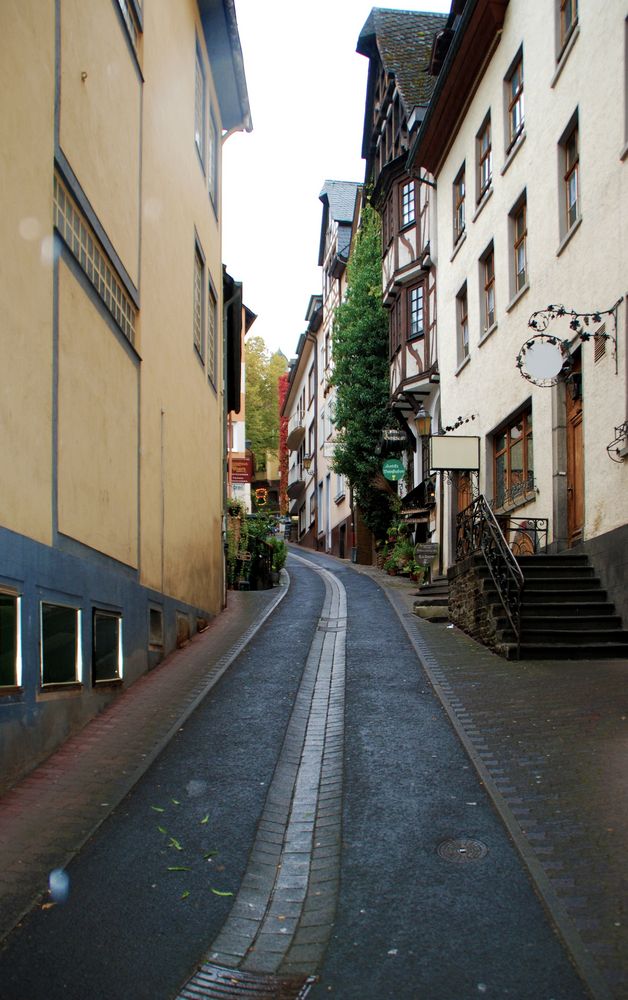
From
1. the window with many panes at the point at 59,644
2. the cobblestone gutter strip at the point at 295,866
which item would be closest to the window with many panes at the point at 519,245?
the cobblestone gutter strip at the point at 295,866

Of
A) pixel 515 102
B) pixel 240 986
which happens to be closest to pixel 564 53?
pixel 515 102

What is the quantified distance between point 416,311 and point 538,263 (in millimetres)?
10367

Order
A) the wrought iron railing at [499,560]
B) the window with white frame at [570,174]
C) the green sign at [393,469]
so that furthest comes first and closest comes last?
the green sign at [393,469], the window with white frame at [570,174], the wrought iron railing at [499,560]

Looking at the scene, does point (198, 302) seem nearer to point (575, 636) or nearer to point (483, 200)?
point (483, 200)

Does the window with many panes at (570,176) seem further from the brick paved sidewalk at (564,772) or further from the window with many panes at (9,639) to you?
the window with many panes at (9,639)

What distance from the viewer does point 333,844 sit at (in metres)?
5.94

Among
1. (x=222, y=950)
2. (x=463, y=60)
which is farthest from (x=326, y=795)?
(x=463, y=60)

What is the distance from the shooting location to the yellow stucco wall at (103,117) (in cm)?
887

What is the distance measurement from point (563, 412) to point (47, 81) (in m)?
9.64

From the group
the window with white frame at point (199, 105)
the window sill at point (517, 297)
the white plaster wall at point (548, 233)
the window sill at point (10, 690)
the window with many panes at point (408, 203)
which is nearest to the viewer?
the window sill at point (10, 690)

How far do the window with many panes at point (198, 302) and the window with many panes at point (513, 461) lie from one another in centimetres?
609

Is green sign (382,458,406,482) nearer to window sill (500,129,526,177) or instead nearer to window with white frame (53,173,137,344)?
window sill (500,129,526,177)

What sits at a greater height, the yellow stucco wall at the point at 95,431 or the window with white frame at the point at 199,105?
the window with white frame at the point at 199,105

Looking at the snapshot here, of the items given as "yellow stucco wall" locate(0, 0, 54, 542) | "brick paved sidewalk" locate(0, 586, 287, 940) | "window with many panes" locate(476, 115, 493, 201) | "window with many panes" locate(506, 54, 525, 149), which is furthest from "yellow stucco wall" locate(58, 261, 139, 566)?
"window with many panes" locate(476, 115, 493, 201)
